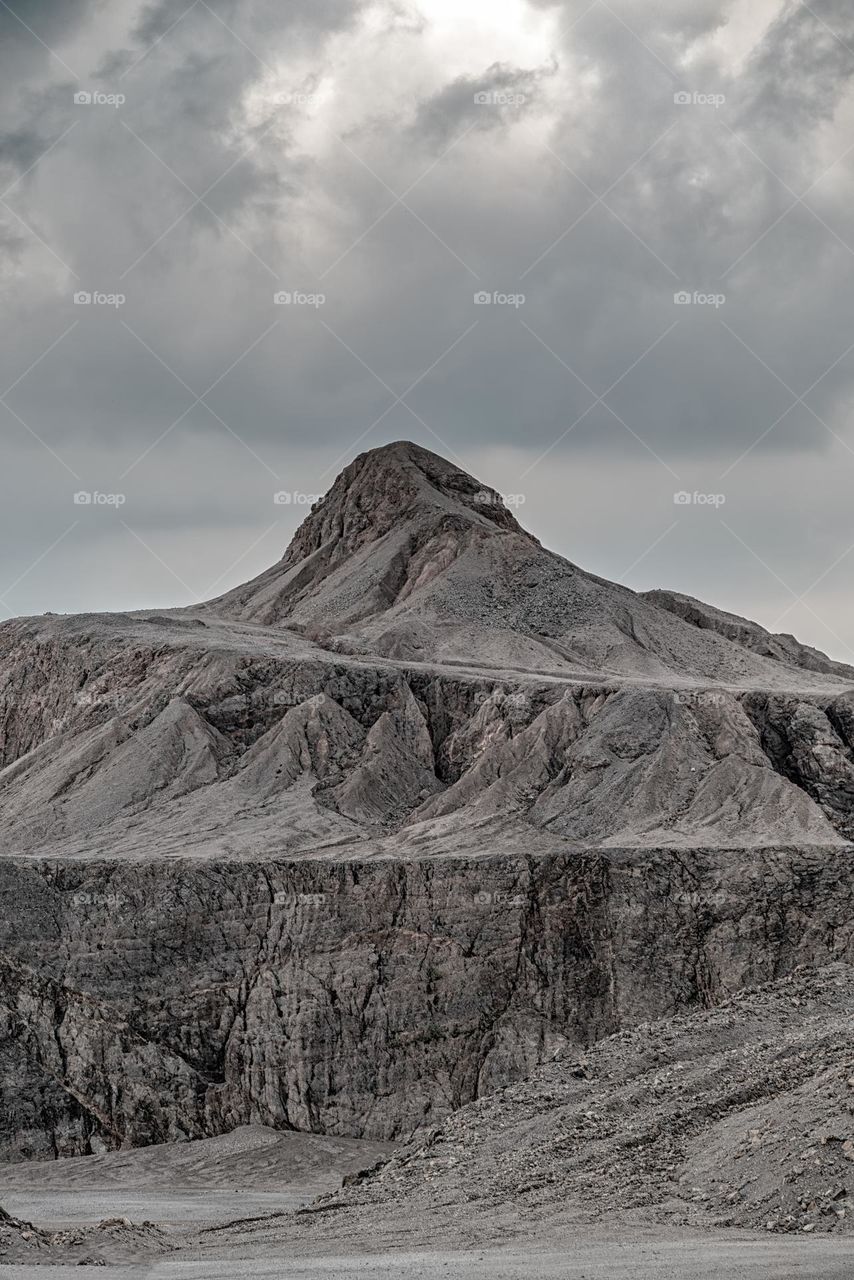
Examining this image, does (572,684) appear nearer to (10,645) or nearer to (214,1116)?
(214,1116)

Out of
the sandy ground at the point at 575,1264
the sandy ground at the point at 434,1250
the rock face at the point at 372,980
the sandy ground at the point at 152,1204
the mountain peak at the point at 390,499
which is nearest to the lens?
the sandy ground at the point at 575,1264

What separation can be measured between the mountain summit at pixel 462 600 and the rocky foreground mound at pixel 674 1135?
125ft

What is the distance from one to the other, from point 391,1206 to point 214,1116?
64.7 feet

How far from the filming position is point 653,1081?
3069 centimetres

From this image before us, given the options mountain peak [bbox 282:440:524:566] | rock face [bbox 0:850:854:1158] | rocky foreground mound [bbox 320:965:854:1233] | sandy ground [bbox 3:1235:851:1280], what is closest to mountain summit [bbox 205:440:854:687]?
mountain peak [bbox 282:440:524:566]

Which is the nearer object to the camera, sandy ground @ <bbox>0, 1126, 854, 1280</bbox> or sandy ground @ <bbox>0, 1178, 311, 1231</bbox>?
sandy ground @ <bbox>0, 1126, 854, 1280</bbox>

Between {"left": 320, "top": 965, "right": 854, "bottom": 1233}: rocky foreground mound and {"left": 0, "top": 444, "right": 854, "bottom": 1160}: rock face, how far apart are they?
12.3m

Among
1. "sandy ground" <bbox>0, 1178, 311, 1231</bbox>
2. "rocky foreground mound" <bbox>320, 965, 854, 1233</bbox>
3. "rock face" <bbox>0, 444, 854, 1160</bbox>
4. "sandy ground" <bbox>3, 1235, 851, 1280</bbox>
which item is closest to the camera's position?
"sandy ground" <bbox>3, 1235, 851, 1280</bbox>

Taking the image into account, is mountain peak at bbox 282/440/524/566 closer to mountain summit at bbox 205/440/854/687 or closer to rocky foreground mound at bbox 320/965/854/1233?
mountain summit at bbox 205/440/854/687

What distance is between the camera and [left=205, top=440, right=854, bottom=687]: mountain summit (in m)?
76.4

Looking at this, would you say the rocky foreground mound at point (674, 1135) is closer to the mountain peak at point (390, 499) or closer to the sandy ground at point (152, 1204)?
the sandy ground at point (152, 1204)

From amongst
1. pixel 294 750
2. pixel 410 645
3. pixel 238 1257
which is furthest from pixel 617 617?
pixel 238 1257

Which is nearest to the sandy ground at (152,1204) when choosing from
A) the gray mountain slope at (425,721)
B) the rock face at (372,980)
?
the rock face at (372,980)

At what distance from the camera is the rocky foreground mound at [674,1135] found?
80.6ft
